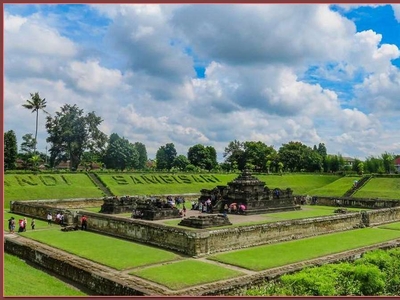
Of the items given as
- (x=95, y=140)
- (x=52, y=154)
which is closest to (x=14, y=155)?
(x=52, y=154)

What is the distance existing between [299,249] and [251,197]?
11.3m

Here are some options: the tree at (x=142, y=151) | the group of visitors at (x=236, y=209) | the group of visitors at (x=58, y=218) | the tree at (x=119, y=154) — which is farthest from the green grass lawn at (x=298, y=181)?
the tree at (x=142, y=151)

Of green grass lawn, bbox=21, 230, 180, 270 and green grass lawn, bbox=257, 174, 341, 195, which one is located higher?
green grass lawn, bbox=257, 174, 341, 195

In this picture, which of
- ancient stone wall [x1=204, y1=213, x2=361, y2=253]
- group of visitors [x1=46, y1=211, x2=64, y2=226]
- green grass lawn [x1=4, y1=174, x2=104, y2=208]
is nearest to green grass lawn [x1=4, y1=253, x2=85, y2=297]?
ancient stone wall [x1=204, y1=213, x2=361, y2=253]

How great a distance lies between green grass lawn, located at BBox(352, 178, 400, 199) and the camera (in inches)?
1500

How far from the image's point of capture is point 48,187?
120 feet

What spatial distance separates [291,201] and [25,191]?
21.4 metres

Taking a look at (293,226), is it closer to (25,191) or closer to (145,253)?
(145,253)

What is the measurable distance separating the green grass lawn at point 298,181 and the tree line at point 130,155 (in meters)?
7.57

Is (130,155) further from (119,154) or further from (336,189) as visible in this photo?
(336,189)

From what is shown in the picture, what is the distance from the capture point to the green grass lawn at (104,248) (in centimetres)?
1456

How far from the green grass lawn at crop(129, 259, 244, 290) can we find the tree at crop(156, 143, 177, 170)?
7976cm

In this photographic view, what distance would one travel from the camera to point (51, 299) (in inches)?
327

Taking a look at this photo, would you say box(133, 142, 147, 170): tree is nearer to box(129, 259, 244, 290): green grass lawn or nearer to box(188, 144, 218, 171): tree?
box(188, 144, 218, 171): tree
